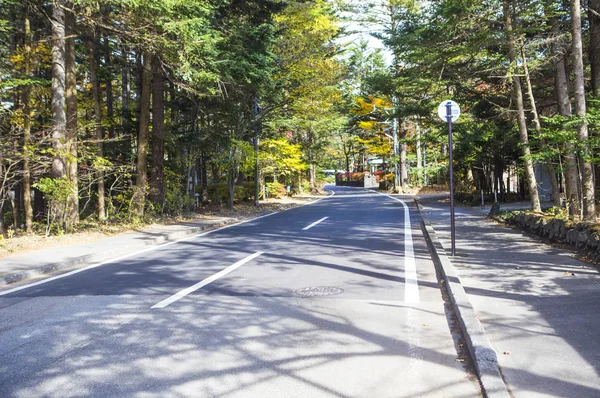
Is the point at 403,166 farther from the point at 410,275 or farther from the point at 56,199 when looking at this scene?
the point at 410,275

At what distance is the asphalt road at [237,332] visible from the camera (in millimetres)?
3623

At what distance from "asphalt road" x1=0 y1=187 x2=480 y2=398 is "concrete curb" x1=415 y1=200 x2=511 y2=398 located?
134mm

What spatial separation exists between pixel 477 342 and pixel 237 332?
2.31 meters

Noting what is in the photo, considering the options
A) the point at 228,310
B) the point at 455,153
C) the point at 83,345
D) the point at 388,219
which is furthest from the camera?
the point at 455,153

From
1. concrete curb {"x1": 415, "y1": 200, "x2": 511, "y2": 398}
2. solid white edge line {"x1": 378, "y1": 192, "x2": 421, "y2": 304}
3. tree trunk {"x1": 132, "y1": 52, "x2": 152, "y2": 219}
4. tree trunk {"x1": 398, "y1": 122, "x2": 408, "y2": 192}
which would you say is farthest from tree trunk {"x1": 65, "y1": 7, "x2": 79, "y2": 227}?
tree trunk {"x1": 398, "y1": 122, "x2": 408, "y2": 192}

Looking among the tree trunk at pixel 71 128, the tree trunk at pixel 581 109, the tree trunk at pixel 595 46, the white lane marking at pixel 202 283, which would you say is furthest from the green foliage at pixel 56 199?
the tree trunk at pixel 595 46

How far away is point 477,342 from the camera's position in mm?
4133

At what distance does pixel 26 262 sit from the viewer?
9.15 metres

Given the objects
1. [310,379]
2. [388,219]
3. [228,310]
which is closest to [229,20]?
[388,219]

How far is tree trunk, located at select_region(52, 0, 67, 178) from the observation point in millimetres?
13312

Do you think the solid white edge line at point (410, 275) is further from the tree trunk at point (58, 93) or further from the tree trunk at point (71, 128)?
the tree trunk at point (58, 93)

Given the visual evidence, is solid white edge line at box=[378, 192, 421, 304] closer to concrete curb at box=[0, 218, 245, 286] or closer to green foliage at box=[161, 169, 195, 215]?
concrete curb at box=[0, 218, 245, 286]

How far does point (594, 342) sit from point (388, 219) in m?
12.8

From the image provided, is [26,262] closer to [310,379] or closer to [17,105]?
[310,379]
